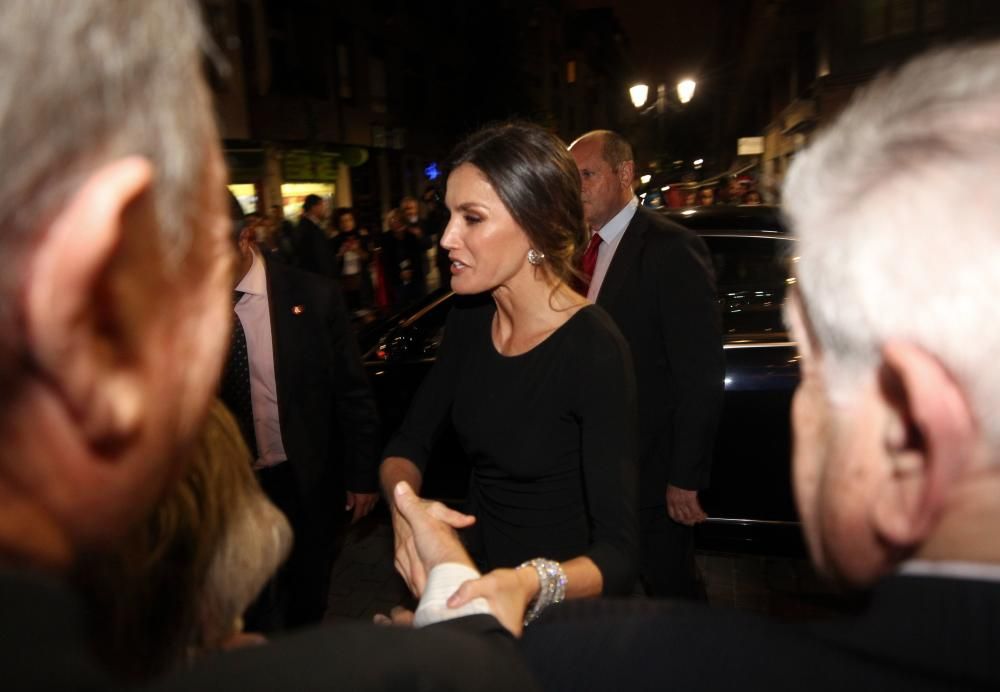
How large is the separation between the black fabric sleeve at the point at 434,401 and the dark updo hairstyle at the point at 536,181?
14.1 inches

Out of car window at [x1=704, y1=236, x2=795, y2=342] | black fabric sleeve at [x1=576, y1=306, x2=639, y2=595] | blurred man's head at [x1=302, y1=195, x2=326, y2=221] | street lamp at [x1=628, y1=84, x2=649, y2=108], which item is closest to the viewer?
black fabric sleeve at [x1=576, y1=306, x2=639, y2=595]

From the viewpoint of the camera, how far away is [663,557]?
2939 mm

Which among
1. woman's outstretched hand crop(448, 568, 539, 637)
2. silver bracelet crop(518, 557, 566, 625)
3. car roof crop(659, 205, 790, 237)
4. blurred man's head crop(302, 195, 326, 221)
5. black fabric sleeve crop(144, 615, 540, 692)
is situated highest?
blurred man's head crop(302, 195, 326, 221)

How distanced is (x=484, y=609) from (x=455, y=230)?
1415 millimetres

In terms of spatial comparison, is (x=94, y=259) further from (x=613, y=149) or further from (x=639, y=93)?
(x=639, y=93)

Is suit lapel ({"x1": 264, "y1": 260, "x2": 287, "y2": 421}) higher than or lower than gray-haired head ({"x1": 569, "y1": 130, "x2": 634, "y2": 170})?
lower

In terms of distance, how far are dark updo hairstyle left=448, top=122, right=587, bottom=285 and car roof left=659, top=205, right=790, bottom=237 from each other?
2048mm

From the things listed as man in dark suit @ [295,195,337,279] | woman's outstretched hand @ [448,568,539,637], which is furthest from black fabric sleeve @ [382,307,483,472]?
man in dark suit @ [295,195,337,279]

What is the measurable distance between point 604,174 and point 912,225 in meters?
3.14

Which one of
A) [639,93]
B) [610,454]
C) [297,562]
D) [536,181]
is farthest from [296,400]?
[639,93]

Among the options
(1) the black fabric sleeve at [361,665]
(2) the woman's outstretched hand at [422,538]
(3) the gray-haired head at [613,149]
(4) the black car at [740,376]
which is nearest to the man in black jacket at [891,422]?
(1) the black fabric sleeve at [361,665]

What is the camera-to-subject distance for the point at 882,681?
2.09 ft

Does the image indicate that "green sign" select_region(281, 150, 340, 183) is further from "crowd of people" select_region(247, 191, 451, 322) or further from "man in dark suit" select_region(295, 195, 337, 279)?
"man in dark suit" select_region(295, 195, 337, 279)

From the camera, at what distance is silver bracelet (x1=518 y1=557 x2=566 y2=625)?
4.50 ft
